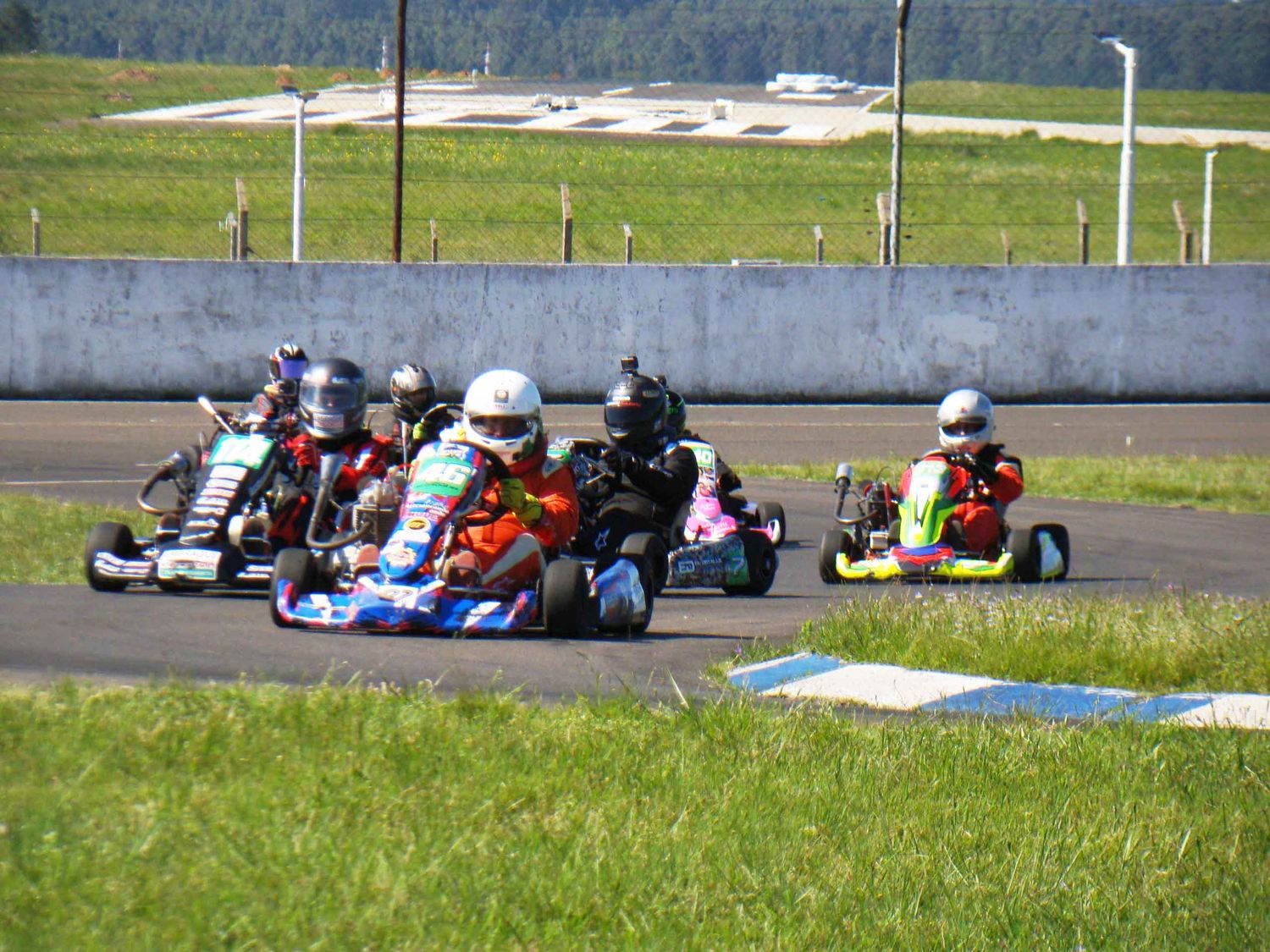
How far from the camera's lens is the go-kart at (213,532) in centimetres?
916

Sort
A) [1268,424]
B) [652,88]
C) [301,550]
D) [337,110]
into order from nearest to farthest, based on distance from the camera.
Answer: [301,550] < [1268,424] < [337,110] < [652,88]

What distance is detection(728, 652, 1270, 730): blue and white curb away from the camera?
21.2 ft

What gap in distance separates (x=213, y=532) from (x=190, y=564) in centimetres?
26

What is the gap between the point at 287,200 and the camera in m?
36.1

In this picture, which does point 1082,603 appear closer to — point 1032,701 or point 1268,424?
point 1032,701

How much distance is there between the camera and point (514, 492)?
27.2 feet

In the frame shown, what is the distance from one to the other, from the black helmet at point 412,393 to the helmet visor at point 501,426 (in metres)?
3.16

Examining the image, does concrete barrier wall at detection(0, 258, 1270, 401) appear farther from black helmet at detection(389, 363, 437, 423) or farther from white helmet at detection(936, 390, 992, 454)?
white helmet at detection(936, 390, 992, 454)

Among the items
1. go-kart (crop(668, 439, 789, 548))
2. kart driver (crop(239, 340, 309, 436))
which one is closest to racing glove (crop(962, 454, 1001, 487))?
go-kart (crop(668, 439, 789, 548))

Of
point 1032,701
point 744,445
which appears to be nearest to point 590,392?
point 744,445

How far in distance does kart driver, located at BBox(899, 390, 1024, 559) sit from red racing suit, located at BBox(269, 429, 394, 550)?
3304 mm

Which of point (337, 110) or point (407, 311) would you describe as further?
point (337, 110)

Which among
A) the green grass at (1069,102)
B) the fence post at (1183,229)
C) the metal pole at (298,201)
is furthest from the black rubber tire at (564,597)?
the green grass at (1069,102)

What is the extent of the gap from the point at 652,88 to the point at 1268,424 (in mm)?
46713
